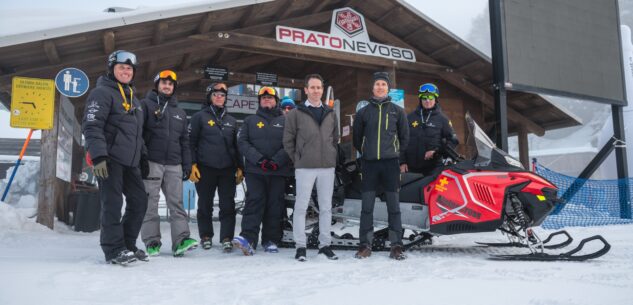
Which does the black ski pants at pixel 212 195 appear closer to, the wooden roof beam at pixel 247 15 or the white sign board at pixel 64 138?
the white sign board at pixel 64 138

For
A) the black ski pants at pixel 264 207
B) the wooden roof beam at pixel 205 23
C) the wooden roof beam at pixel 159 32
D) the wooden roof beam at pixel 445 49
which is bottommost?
the black ski pants at pixel 264 207

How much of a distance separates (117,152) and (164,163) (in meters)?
0.61

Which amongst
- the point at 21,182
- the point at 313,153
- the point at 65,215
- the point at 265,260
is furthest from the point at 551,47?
the point at 21,182

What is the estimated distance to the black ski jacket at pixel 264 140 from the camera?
13.9 ft

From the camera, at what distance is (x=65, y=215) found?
751cm

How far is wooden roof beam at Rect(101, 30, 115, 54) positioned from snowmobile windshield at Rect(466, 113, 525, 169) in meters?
4.93

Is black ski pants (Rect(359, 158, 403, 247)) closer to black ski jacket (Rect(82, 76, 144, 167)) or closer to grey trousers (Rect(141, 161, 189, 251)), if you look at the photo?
grey trousers (Rect(141, 161, 189, 251))

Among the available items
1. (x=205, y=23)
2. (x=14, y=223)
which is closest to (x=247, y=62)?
(x=205, y=23)

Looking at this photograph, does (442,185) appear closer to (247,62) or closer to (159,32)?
(159,32)

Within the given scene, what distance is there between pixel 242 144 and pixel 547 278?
280 cm

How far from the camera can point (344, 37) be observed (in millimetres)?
8688

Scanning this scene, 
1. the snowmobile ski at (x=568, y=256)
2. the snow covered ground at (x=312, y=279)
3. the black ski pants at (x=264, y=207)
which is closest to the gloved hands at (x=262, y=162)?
the black ski pants at (x=264, y=207)

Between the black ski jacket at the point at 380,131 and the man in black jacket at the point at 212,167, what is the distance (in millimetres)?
1364

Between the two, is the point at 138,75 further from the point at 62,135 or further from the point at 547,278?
the point at 547,278
